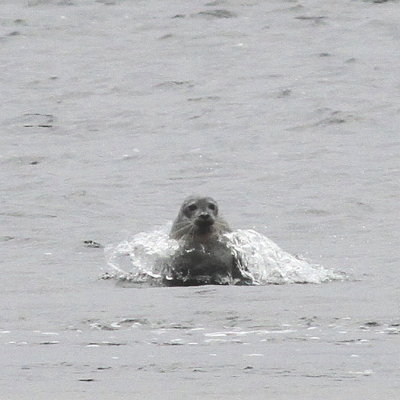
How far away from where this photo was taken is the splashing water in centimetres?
1603

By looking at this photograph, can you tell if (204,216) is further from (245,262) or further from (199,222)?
(245,262)

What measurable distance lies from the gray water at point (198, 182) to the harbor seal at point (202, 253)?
753 mm

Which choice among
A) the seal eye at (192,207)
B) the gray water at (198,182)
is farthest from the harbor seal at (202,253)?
the gray water at (198,182)

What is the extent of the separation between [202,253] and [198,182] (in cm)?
763

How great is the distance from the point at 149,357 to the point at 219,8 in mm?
29667

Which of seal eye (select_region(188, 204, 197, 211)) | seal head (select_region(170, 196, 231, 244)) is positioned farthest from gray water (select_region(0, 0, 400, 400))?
seal eye (select_region(188, 204, 197, 211))

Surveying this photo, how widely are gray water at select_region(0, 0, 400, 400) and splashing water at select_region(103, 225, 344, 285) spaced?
0.93 ft

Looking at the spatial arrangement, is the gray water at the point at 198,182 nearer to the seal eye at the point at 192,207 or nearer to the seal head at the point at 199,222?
the seal head at the point at 199,222

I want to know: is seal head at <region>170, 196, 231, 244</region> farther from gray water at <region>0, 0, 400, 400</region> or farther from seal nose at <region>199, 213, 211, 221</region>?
gray water at <region>0, 0, 400, 400</region>

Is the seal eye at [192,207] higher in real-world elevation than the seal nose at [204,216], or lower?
lower

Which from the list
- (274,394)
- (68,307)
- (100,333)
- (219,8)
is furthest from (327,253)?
(219,8)

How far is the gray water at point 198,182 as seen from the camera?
10484 millimetres

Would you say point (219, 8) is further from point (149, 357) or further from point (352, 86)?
point (149, 357)

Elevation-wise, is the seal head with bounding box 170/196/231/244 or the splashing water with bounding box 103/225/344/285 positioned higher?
the seal head with bounding box 170/196/231/244
